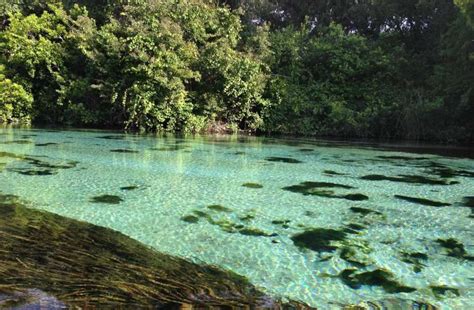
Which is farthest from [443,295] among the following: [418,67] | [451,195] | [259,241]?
[418,67]

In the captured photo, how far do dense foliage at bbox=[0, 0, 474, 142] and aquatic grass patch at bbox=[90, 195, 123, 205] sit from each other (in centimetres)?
1213

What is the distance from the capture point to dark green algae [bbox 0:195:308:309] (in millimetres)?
3104

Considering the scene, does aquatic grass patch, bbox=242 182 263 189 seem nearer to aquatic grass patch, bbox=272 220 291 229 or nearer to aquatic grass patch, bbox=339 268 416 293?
aquatic grass patch, bbox=272 220 291 229

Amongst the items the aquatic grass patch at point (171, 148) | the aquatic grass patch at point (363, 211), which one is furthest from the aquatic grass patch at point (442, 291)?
the aquatic grass patch at point (171, 148)

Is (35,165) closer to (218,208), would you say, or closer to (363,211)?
(218,208)

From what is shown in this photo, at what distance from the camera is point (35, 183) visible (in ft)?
24.2

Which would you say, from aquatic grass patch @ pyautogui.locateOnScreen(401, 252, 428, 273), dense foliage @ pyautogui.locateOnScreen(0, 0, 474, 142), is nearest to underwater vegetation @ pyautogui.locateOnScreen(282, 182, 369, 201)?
aquatic grass patch @ pyautogui.locateOnScreen(401, 252, 428, 273)

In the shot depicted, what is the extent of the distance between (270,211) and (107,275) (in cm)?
318

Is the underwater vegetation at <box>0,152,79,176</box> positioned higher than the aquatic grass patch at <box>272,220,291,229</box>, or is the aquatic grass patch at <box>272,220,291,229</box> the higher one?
the underwater vegetation at <box>0,152,79,176</box>

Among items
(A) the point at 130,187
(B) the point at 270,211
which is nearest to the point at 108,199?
(A) the point at 130,187

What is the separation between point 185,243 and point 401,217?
3136mm

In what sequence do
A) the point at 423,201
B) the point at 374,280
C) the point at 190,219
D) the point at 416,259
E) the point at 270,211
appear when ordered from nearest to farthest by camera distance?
the point at 374,280, the point at 416,259, the point at 190,219, the point at 270,211, the point at 423,201

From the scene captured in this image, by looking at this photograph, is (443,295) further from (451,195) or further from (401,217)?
(451,195)

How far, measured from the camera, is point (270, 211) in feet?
20.6
